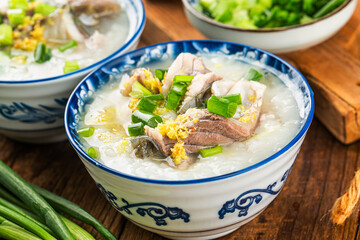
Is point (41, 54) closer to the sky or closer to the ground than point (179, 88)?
closer to the ground

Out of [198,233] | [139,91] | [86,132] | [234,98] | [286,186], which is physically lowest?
[286,186]

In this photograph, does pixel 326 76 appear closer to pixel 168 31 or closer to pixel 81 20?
pixel 168 31

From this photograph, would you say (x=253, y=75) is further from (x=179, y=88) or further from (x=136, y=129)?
(x=136, y=129)

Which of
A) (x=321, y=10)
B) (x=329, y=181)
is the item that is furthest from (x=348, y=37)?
(x=329, y=181)

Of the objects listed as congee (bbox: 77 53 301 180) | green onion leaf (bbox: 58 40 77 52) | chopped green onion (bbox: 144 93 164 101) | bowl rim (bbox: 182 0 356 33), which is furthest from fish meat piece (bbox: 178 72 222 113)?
green onion leaf (bbox: 58 40 77 52)

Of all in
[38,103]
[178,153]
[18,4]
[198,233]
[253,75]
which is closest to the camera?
[178,153]

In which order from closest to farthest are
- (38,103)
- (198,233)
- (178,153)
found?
(178,153) < (198,233) < (38,103)

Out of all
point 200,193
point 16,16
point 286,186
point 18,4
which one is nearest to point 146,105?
point 200,193
